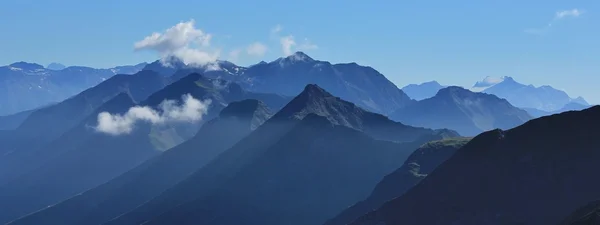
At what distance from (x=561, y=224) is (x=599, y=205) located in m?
11.9

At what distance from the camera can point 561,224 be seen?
577 feet

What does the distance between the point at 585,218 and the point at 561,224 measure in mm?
14310

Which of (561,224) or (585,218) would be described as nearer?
(585,218)

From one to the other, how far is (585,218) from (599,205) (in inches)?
381

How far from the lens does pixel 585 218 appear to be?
532 feet

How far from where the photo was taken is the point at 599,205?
168875mm
